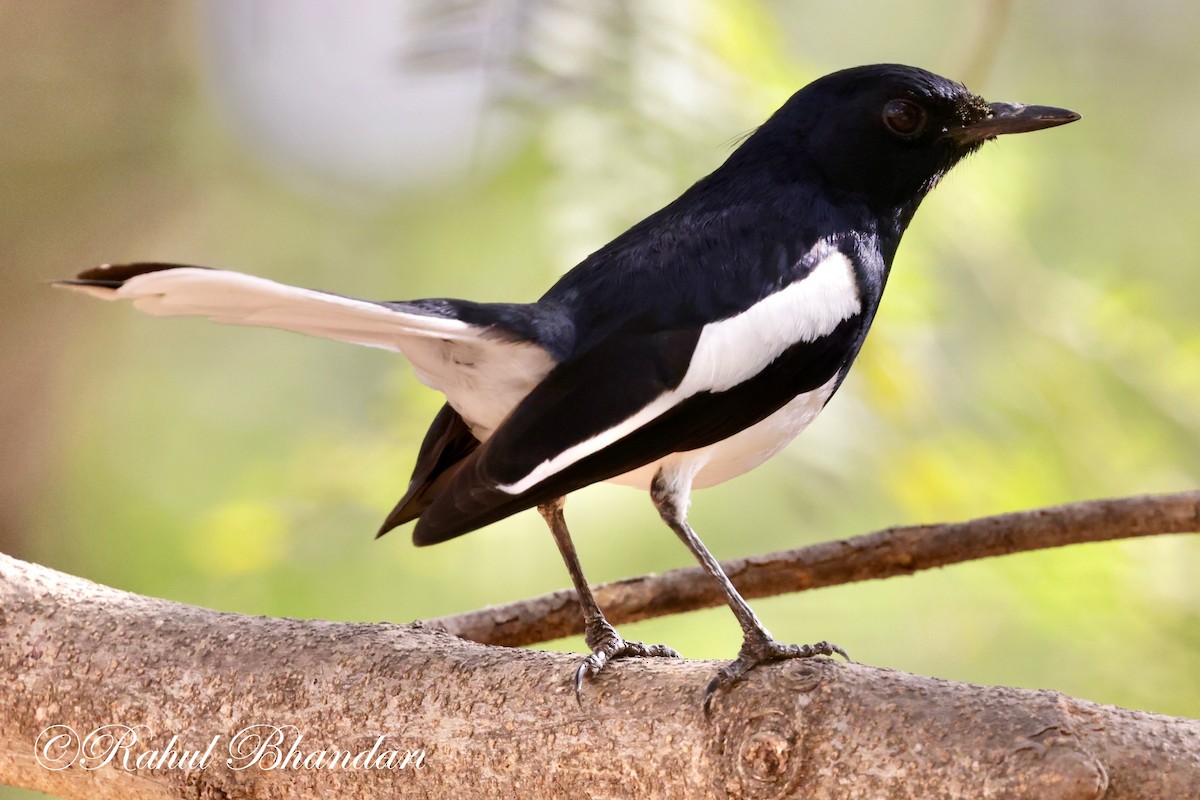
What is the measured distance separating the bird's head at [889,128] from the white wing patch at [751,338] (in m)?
0.26

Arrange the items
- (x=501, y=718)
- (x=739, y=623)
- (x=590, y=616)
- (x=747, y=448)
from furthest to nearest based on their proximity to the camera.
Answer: (x=590, y=616)
(x=747, y=448)
(x=739, y=623)
(x=501, y=718)

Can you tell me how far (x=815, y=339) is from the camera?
1904mm

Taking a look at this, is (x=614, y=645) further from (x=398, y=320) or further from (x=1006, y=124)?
(x=1006, y=124)

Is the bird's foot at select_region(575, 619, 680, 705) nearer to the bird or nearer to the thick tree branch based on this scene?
the bird

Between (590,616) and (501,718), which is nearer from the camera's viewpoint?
(501,718)

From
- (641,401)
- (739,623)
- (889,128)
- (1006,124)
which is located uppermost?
(1006,124)

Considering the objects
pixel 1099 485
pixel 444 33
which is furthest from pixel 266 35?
pixel 1099 485

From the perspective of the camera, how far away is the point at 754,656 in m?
1.64

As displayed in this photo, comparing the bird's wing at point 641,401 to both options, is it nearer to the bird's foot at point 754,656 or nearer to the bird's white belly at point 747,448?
the bird's white belly at point 747,448

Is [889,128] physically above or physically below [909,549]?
above

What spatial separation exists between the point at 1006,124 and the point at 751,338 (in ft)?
2.50

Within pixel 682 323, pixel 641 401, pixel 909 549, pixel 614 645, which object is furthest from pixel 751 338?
pixel 909 549

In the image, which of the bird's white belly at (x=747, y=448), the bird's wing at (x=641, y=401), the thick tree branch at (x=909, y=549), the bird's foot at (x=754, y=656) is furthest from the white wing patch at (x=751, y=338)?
the thick tree branch at (x=909, y=549)

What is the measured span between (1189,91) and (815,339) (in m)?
4.48
